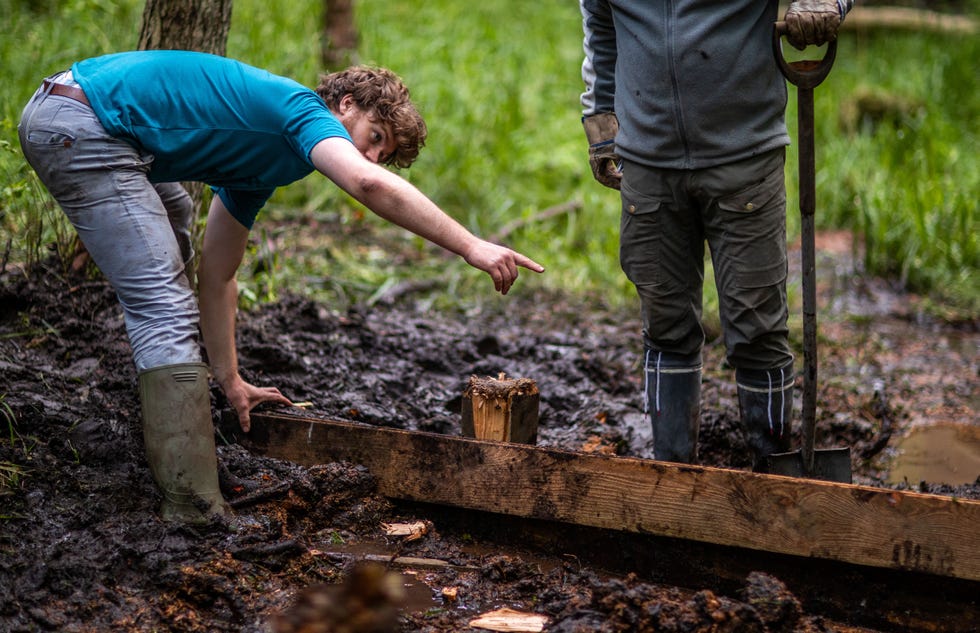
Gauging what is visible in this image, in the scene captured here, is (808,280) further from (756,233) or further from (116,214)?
(116,214)

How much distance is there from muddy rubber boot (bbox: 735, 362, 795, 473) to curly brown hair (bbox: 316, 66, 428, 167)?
56.2 inches

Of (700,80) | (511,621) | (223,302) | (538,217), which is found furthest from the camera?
(538,217)

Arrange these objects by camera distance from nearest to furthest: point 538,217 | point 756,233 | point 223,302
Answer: point 756,233
point 223,302
point 538,217

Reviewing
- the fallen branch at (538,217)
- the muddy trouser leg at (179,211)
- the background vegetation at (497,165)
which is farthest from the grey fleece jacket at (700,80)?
the fallen branch at (538,217)

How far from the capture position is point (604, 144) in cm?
336

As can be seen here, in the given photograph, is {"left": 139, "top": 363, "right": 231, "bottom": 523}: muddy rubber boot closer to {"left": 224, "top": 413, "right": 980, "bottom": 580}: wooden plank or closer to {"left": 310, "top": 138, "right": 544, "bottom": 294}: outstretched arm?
{"left": 224, "top": 413, "right": 980, "bottom": 580}: wooden plank

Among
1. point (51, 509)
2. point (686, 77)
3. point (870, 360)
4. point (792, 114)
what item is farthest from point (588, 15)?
point (792, 114)

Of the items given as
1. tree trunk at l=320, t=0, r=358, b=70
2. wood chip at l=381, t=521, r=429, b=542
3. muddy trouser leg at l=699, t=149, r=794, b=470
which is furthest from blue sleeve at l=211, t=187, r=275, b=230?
tree trunk at l=320, t=0, r=358, b=70

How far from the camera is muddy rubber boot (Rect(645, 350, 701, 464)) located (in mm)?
3361

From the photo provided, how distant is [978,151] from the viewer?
8.54 metres

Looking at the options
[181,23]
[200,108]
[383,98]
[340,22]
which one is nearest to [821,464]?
[383,98]

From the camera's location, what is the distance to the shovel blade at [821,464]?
3.09 metres

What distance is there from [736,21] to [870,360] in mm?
2848

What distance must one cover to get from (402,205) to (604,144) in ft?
3.51
